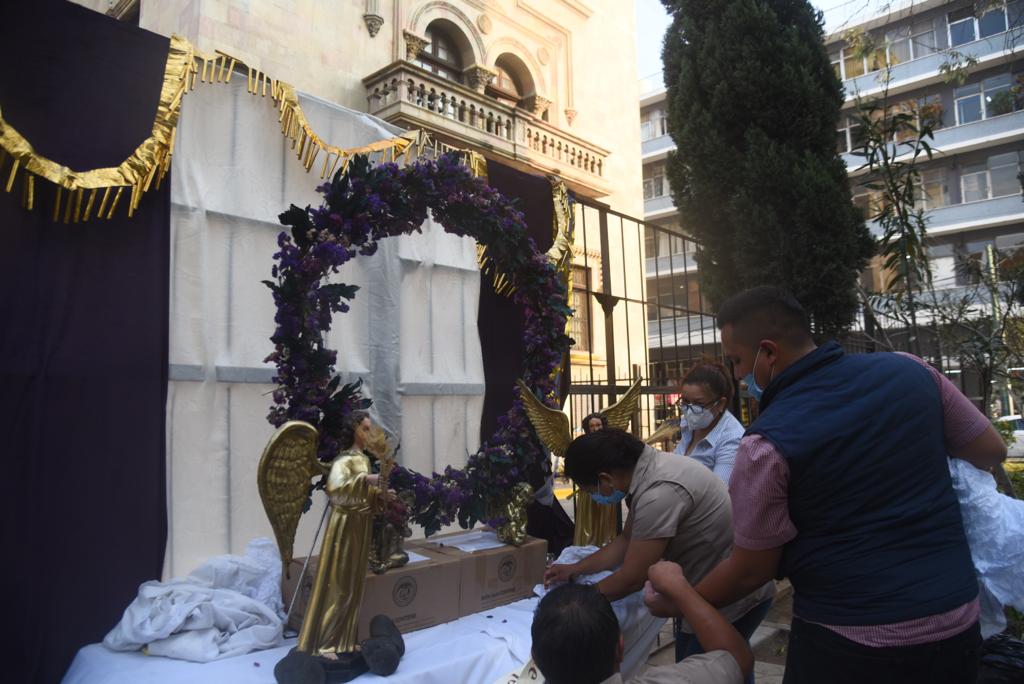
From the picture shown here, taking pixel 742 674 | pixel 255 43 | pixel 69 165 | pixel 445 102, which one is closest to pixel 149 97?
pixel 69 165

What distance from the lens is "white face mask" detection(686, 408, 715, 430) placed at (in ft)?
12.5

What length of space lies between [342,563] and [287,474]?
0.44 metres

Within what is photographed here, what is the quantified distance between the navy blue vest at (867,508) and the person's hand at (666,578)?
0.27 m

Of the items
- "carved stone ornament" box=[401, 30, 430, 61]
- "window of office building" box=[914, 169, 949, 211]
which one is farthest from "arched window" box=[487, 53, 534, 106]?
"window of office building" box=[914, 169, 949, 211]

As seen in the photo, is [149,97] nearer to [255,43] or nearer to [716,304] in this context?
[716,304]

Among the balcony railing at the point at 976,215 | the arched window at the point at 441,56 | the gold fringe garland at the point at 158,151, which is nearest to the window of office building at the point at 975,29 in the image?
the balcony railing at the point at 976,215

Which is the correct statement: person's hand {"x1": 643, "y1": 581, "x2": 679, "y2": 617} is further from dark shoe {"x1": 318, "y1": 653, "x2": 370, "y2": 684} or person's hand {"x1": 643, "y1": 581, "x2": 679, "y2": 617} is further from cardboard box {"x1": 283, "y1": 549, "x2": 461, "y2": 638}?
cardboard box {"x1": 283, "y1": 549, "x2": 461, "y2": 638}

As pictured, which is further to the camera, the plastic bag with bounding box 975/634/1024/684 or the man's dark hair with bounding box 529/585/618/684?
the plastic bag with bounding box 975/634/1024/684

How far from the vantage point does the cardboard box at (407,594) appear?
3174 millimetres

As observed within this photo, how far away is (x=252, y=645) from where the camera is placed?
9.50 feet

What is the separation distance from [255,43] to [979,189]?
22.2 m

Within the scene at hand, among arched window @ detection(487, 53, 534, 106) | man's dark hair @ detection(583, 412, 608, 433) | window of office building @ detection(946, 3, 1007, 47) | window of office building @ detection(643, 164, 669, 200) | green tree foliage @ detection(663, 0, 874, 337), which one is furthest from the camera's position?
window of office building @ detection(643, 164, 669, 200)

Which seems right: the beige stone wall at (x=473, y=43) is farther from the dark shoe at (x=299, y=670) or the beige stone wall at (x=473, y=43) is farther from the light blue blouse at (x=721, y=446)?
the dark shoe at (x=299, y=670)

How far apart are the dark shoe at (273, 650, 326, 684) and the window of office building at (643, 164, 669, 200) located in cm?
2660
